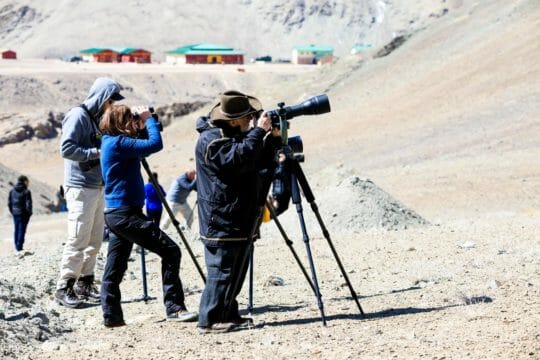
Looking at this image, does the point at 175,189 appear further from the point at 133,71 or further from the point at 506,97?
the point at 133,71

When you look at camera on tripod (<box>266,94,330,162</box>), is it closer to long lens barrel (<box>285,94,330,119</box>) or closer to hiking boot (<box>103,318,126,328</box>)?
long lens barrel (<box>285,94,330,119</box>)

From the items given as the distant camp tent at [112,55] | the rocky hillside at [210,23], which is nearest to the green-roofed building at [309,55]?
the distant camp tent at [112,55]

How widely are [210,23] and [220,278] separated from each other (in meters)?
120

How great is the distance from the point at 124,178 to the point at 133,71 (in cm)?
7294

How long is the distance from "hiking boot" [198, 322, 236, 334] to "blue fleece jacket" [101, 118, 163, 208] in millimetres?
1189

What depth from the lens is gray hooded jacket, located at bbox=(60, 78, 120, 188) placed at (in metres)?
8.39

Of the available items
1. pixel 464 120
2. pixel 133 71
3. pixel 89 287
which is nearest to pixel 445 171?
pixel 464 120

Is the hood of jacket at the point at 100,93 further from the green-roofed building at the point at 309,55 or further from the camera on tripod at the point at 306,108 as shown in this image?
the green-roofed building at the point at 309,55

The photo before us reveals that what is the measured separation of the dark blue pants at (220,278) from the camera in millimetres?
7051

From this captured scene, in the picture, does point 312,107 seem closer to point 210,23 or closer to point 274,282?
point 274,282

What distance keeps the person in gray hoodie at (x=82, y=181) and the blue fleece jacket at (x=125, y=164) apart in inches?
29.7

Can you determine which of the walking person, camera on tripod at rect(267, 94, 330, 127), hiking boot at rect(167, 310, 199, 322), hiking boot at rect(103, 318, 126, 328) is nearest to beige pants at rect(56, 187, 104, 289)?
hiking boot at rect(103, 318, 126, 328)

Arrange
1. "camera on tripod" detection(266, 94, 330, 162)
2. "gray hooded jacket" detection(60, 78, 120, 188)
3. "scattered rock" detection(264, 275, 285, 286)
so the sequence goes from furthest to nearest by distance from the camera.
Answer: "scattered rock" detection(264, 275, 285, 286) → "gray hooded jacket" detection(60, 78, 120, 188) → "camera on tripod" detection(266, 94, 330, 162)

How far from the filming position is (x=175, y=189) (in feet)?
50.8
